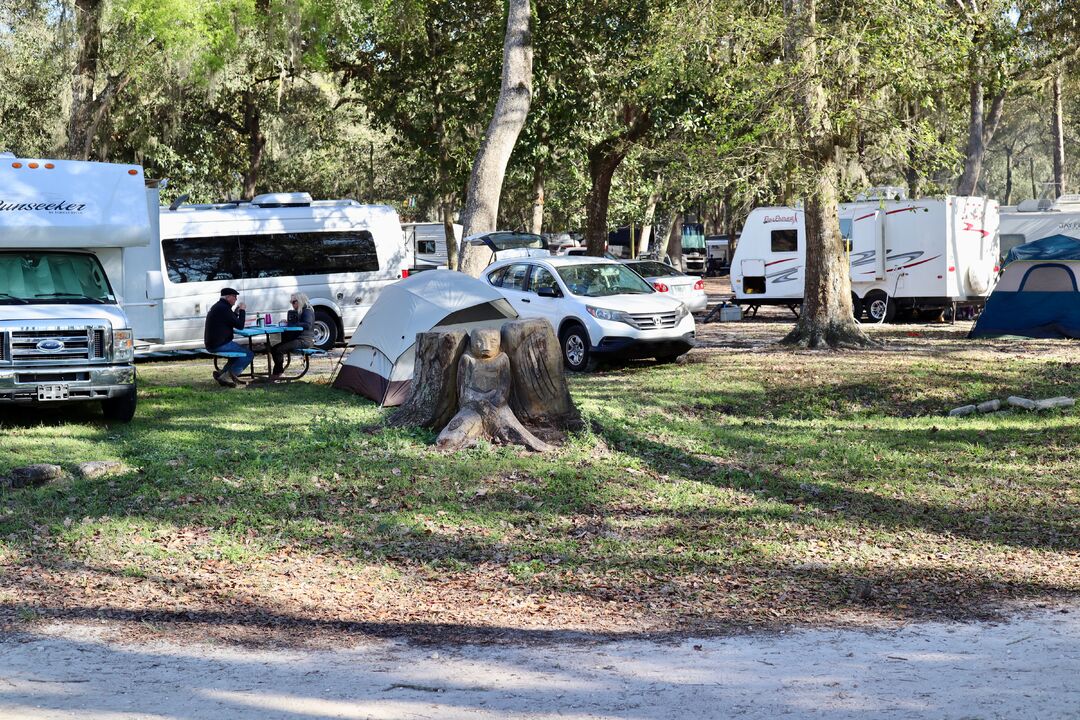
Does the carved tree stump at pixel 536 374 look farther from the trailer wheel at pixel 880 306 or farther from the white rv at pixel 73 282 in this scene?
the trailer wheel at pixel 880 306

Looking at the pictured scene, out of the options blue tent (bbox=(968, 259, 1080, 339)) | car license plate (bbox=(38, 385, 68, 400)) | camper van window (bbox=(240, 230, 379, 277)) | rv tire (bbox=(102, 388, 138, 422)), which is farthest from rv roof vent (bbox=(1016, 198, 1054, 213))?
car license plate (bbox=(38, 385, 68, 400))

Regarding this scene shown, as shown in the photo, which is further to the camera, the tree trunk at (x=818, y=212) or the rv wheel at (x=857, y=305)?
the rv wheel at (x=857, y=305)

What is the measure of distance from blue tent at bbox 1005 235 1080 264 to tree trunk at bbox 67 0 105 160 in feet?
57.1

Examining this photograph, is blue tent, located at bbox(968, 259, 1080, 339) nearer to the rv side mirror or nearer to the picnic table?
the picnic table

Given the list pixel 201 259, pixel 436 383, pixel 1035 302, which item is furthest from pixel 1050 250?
pixel 201 259

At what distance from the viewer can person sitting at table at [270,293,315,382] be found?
15750 millimetres

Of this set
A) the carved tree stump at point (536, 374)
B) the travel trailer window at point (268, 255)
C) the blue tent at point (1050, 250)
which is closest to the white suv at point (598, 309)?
the travel trailer window at point (268, 255)

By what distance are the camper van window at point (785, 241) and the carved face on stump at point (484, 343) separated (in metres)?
17.2

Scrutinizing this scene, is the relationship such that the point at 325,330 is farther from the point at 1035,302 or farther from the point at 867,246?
the point at 1035,302

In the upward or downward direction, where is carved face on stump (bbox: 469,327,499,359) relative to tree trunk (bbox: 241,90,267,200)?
downward

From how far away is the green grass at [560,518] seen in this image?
6809mm

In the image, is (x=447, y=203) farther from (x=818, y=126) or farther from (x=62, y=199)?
(x=62, y=199)

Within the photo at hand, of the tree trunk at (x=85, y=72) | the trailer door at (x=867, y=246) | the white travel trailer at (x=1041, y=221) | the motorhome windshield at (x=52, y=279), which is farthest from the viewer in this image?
the white travel trailer at (x=1041, y=221)

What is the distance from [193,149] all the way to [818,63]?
24461 millimetres
